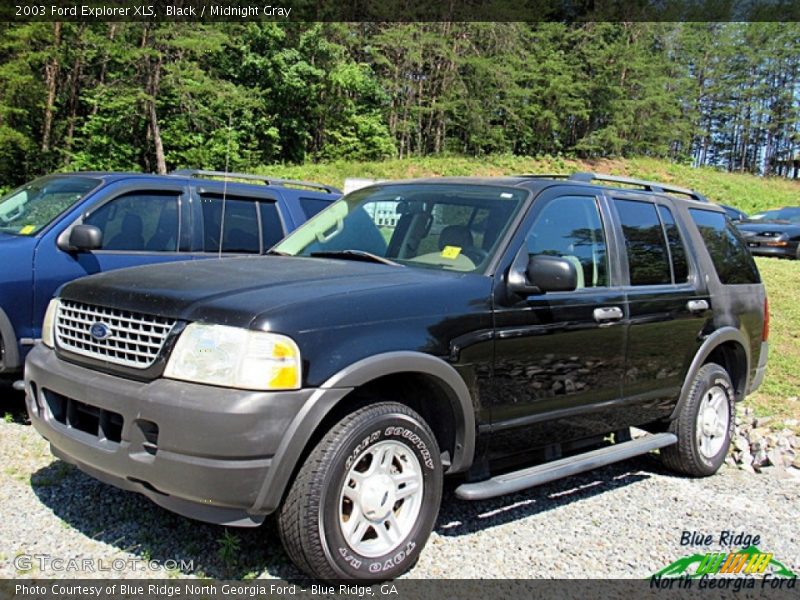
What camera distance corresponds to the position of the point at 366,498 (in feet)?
11.0

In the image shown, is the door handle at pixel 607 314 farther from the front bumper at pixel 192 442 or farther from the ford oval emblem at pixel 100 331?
the ford oval emblem at pixel 100 331

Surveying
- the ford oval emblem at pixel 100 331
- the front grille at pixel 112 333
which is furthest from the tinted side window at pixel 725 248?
the ford oval emblem at pixel 100 331

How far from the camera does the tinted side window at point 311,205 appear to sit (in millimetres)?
7705

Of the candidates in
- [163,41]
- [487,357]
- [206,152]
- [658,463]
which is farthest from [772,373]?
[206,152]

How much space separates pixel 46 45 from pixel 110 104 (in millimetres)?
3475

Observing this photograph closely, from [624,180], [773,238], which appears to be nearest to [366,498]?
[624,180]

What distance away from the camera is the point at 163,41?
2795 centimetres

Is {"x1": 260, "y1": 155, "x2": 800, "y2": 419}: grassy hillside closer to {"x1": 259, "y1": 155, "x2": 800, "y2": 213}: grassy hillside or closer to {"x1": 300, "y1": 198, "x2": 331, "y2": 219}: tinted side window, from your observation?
{"x1": 259, "y1": 155, "x2": 800, "y2": 213}: grassy hillside

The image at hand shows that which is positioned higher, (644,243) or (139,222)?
(644,243)

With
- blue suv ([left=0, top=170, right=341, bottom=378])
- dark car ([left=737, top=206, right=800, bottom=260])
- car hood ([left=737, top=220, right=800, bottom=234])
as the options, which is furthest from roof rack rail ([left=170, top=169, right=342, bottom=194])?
car hood ([left=737, top=220, right=800, bottom=234])

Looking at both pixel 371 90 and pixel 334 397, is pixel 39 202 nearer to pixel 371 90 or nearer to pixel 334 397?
pixel 334 397

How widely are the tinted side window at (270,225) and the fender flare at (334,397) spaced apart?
4.05 m

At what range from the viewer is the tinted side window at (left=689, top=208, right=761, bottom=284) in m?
5.76

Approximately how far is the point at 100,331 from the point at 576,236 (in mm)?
2822
